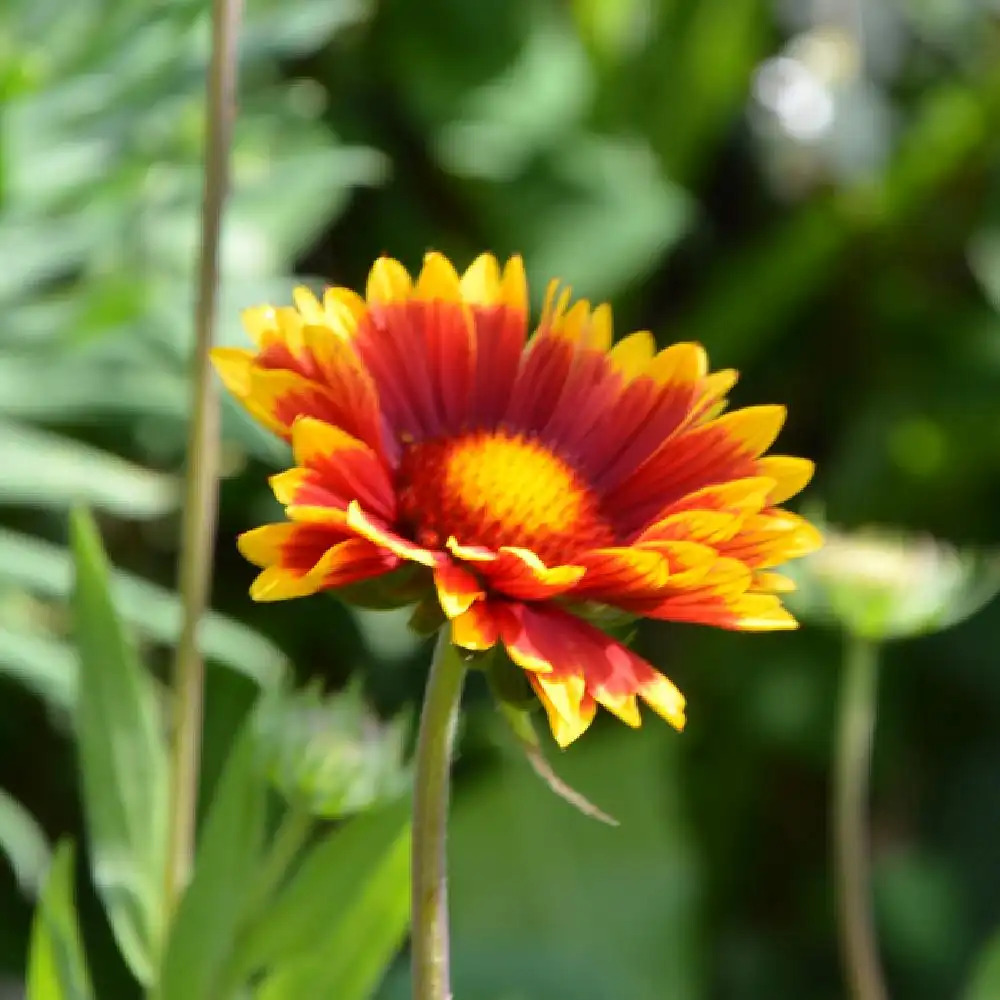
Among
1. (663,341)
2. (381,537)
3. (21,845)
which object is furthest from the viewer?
Result: (663,341)

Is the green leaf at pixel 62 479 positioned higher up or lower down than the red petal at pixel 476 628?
lower down

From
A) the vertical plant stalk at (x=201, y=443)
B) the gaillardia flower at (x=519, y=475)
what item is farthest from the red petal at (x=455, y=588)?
the vertical plant stalk at (x=201, y=443)

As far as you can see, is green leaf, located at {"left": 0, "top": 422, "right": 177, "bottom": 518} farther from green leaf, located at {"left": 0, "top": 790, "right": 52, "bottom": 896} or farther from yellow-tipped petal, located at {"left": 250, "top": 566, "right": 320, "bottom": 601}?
yellow-tipped petal, located at {"left": 250, "top": 566, "right": 320, "bottom": 601}

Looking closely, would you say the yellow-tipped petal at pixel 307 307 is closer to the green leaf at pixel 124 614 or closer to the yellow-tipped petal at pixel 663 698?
the yellow-tipped petal at pixel 663 698

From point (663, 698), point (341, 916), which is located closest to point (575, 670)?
point (663, 698)

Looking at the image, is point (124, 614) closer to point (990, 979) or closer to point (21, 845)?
point (21, 845)

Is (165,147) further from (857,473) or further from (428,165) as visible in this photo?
(857,473)

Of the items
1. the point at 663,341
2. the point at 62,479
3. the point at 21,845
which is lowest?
the point at 21,845
